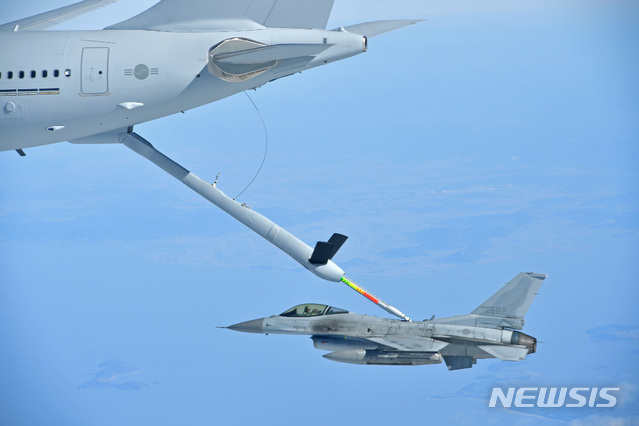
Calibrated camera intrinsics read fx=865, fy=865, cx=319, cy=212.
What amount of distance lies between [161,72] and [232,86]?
7.70ft

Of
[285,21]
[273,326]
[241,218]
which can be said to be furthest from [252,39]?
[273,326]

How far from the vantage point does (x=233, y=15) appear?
28953mm

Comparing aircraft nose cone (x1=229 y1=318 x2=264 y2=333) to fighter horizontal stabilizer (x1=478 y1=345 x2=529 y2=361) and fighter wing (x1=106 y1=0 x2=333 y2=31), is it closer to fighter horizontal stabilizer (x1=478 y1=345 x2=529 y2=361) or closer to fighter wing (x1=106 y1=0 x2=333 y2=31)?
fighter horizontal stabilizer (x1=478 y1=345 x2=529 y2=361)

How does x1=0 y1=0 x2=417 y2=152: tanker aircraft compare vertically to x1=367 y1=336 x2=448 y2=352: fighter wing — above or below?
above

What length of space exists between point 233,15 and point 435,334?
A: 45.0 ft

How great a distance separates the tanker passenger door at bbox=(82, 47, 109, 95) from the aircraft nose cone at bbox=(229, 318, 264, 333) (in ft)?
36.9

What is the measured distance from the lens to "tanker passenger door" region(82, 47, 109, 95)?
28469 millimetres

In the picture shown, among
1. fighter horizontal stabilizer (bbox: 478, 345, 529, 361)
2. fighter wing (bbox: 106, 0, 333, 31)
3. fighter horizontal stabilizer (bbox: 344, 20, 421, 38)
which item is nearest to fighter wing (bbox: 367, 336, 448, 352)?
fighter horizontal stabilizer (bbox: 478, 345, 529, 361)

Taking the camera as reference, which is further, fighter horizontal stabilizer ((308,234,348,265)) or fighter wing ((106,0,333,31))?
fighter horizontal stabilizer ((308,234,348,265))

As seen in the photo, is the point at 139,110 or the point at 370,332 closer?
the point at 139,110

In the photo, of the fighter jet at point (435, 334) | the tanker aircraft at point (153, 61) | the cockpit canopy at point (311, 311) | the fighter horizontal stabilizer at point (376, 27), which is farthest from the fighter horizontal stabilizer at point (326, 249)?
the fighter horizontal stabilizer at point (376, 27)

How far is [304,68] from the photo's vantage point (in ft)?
93.3

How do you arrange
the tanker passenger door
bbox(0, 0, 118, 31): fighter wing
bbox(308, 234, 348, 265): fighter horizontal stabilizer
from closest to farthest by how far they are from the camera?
the tanker passenger door → bbox(308, 234, 348, 265): fighter horizontal stabilizer → bbox(0, 0, 118, 31): fighter wing

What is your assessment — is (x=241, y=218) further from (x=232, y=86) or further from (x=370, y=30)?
(x=370, y=30)
